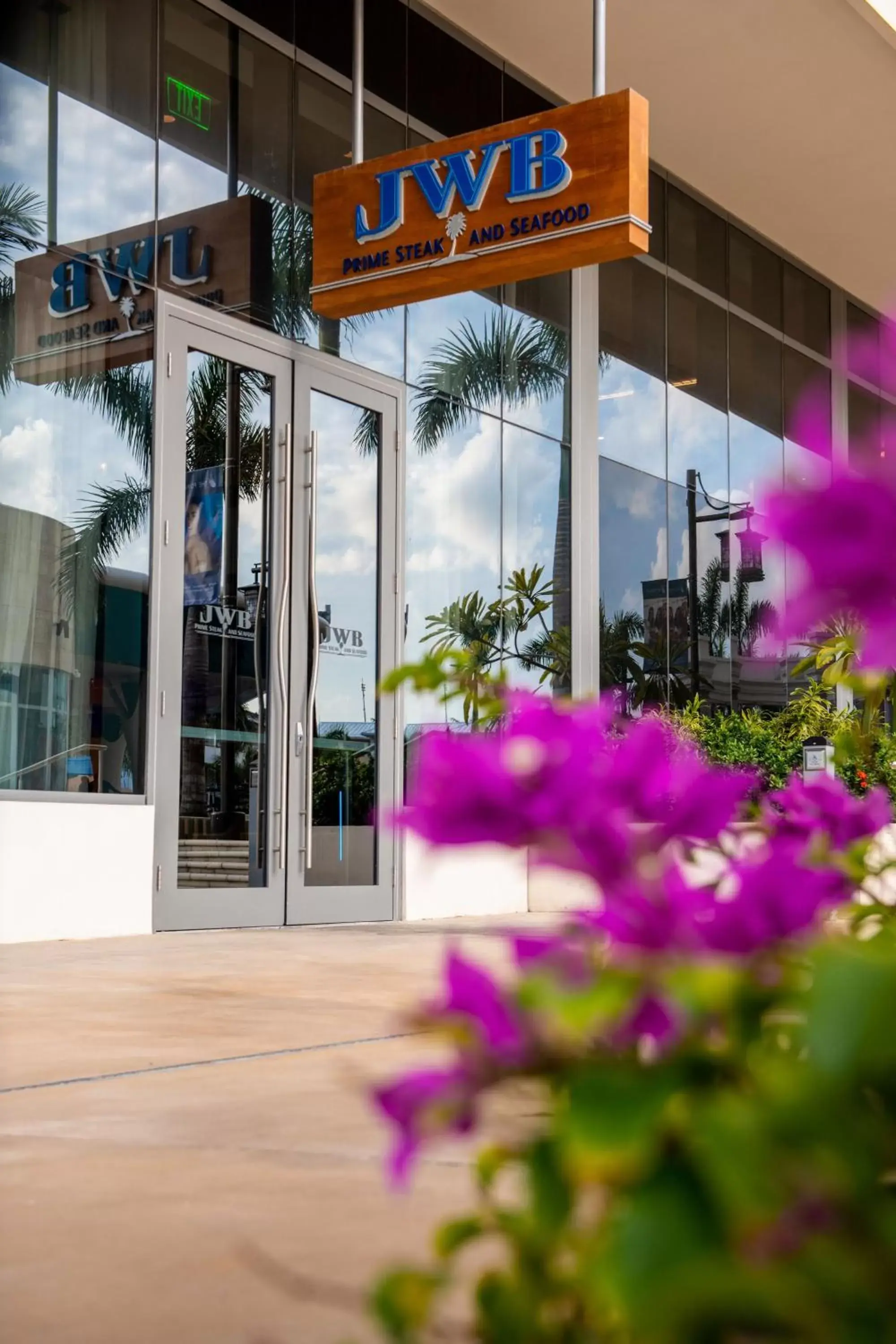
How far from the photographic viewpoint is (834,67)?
9336 mm

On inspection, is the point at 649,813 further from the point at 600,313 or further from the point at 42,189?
the point at 600,313

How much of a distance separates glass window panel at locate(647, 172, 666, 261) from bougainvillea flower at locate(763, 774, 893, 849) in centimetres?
1044

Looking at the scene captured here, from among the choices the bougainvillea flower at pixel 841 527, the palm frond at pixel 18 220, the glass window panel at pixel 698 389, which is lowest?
the bougainvillea flower at pixel 841 527

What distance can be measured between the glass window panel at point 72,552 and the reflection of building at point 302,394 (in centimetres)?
1

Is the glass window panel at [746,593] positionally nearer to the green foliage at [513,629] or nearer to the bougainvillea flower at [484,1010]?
the green foliage at [513,629]

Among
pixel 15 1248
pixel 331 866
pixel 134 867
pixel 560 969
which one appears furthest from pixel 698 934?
pixel 331 866

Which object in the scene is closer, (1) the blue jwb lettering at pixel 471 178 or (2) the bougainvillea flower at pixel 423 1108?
(2) the bougainvillea flower at pixel 423 1108

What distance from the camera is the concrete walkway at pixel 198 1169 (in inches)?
48.5

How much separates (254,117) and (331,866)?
3665 mm

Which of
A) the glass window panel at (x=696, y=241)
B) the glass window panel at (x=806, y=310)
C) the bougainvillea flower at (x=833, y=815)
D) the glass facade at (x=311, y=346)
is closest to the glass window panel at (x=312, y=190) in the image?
the glass facade at (x=311, y=346)

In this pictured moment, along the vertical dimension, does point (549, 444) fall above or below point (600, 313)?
below

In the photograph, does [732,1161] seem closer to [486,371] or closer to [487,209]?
[487,209]

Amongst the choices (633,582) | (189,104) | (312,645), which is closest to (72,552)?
(312,645)

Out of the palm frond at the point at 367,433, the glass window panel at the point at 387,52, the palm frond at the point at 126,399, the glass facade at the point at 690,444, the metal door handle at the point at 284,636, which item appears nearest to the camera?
the palm frond at the point at 126,399
